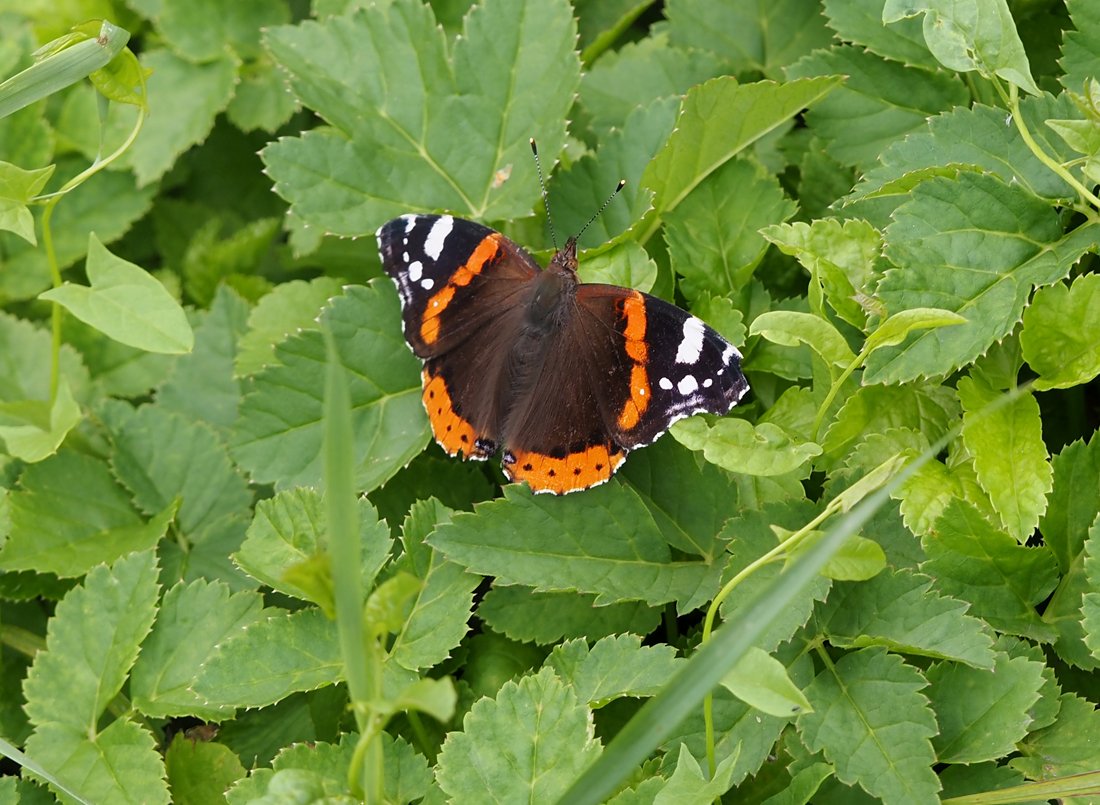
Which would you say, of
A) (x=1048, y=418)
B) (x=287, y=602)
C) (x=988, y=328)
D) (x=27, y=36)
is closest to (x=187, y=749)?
(x=287, y=602)

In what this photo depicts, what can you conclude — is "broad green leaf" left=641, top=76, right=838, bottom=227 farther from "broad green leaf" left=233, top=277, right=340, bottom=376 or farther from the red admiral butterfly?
"broad green leaf" left=233, top=277, right=340, bottom=376

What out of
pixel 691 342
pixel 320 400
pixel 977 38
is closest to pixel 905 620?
pixel 691 342

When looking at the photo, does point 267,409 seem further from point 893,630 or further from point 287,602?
point 893,630

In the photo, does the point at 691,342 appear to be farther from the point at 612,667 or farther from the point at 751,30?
the point at 751,30

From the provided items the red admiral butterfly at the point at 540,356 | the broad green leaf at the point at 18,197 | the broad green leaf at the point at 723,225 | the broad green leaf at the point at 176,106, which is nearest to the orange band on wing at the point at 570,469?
the red admiral butterfly at the point at 540,356

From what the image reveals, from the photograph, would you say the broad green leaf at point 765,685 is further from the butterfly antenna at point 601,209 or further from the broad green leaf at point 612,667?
the butterfly antenna at point 601,209

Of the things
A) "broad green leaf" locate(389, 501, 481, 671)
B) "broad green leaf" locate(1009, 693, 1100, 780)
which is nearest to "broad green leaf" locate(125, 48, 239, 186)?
"broad green leaf" locate(389, 501, 481, 671)
